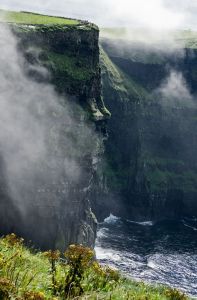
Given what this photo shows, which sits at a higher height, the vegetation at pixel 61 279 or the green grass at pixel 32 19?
the green grass at pixel 32 19

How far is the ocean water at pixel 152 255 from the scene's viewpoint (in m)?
147

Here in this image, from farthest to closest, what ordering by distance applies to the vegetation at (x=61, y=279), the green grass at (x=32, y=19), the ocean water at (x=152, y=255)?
the ocean water at (x=152, y=255) < the green grass at (x=32, y=19) < the vegetation at (x=61, y=279)

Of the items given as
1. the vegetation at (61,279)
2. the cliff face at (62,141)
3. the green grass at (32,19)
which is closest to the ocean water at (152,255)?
the cliff face at (62,141)

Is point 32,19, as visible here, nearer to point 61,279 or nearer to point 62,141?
point 62,141

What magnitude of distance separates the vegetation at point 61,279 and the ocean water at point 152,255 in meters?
121

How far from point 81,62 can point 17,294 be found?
437 ft

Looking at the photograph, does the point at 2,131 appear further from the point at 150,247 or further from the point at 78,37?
the point at 150,247

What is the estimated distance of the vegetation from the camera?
51.0ft

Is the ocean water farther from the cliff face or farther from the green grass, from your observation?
the green grass

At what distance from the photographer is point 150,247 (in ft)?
590

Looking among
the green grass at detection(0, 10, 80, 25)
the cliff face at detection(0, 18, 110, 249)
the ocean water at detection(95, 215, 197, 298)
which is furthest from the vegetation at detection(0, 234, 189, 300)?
the green grass at detection(0, 10, 80, 25)

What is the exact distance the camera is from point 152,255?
170m

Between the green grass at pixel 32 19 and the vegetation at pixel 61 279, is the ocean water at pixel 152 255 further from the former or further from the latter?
the vegetation at pixel 61 279

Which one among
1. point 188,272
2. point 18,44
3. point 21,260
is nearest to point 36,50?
point 18,44
